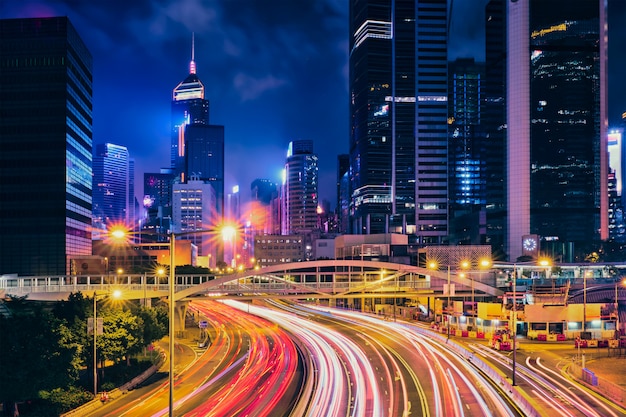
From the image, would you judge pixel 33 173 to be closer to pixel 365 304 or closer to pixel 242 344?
pixel 242 344

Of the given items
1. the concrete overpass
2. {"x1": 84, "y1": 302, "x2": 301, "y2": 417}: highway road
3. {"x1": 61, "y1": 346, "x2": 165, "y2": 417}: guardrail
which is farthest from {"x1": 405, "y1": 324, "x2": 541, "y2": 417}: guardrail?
{"x1": 61, "y1": 346, "x2": 165, "y2": 417}: guardrail

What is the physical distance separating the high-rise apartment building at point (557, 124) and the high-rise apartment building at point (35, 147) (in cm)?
12277

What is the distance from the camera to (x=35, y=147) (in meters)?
114

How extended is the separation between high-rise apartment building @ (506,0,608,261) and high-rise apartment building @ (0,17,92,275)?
122765mm

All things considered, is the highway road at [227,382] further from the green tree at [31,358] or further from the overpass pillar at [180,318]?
the overpass pillar at [180,318]

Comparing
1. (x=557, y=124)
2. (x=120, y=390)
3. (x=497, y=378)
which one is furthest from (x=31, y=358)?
(x=557, y=124)

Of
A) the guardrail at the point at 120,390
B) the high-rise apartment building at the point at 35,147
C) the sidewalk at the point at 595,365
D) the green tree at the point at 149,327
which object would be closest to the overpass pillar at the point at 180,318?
the guardrail at the point at 120,390

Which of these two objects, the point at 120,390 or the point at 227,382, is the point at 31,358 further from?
the point at 227,382

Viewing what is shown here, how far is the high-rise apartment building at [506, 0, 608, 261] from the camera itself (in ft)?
541

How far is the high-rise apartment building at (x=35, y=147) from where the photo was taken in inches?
4432

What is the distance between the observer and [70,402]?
1567 inches

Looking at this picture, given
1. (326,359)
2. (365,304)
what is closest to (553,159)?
(365,304)

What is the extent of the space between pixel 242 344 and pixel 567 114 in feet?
469

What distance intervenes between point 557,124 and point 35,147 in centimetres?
14666
